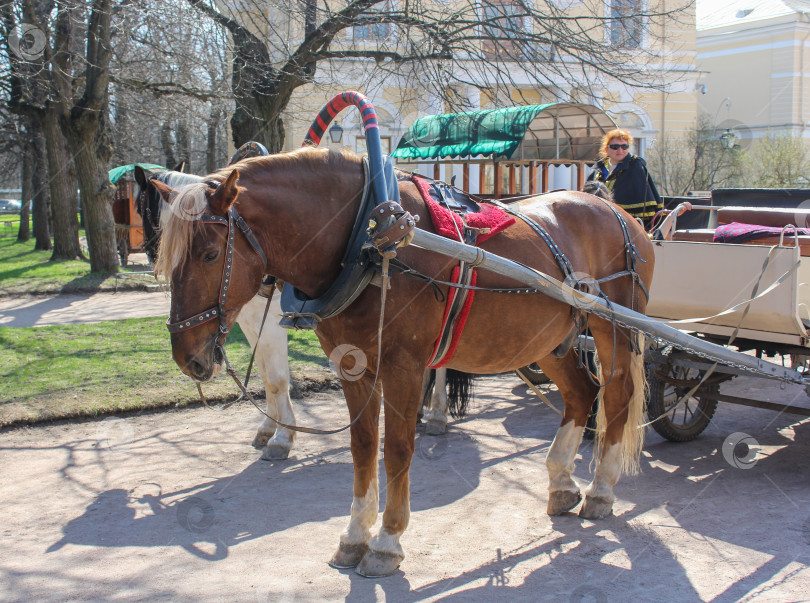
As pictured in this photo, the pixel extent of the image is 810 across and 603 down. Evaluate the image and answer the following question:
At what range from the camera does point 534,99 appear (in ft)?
62.4

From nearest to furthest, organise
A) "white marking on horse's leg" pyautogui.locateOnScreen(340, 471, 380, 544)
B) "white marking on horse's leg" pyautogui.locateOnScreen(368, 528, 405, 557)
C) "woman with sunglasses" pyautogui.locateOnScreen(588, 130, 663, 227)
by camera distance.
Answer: "white marking on horse's leg" pyautogui.locateOnScreen(368, 528, 405, 557)
"white marking on horse's leg" pyautogui.locateOnScreen(340, 471, 380, 544)
"woman with sunglasses" pyautogui.locateOnScreen(588, 130, 663, 227)

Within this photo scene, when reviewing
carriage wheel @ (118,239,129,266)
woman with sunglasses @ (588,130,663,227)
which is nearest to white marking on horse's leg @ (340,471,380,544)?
woman with sunglasses @ (588,130,663,227)

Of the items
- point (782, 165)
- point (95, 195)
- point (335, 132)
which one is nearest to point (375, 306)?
point (335, 132)

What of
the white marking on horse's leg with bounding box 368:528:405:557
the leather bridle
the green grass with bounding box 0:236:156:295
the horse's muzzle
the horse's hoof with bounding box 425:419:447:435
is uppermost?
the leather bridle

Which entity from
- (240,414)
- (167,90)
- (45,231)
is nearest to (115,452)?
(240,414)

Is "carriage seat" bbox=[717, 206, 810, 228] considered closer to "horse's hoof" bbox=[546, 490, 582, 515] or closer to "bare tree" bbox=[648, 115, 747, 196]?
"horse's hoof" bbox=[546, 490, 582, 515]

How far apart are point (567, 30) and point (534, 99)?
10723 mm

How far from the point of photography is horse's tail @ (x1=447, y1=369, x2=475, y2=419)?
562 cm

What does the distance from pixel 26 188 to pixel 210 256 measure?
93.2ft

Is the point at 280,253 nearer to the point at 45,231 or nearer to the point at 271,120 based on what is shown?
the point at 271,120

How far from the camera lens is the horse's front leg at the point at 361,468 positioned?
3.32 m

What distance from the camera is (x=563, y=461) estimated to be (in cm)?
402

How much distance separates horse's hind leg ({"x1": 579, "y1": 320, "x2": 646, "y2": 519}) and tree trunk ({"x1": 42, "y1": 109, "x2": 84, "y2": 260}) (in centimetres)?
1365

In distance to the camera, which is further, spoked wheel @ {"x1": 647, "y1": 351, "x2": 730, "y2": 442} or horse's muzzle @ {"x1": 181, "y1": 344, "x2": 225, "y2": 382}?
spoked wheel @ {"x1": 647, "y1": 351, "x2": 730, "y2": 442}
